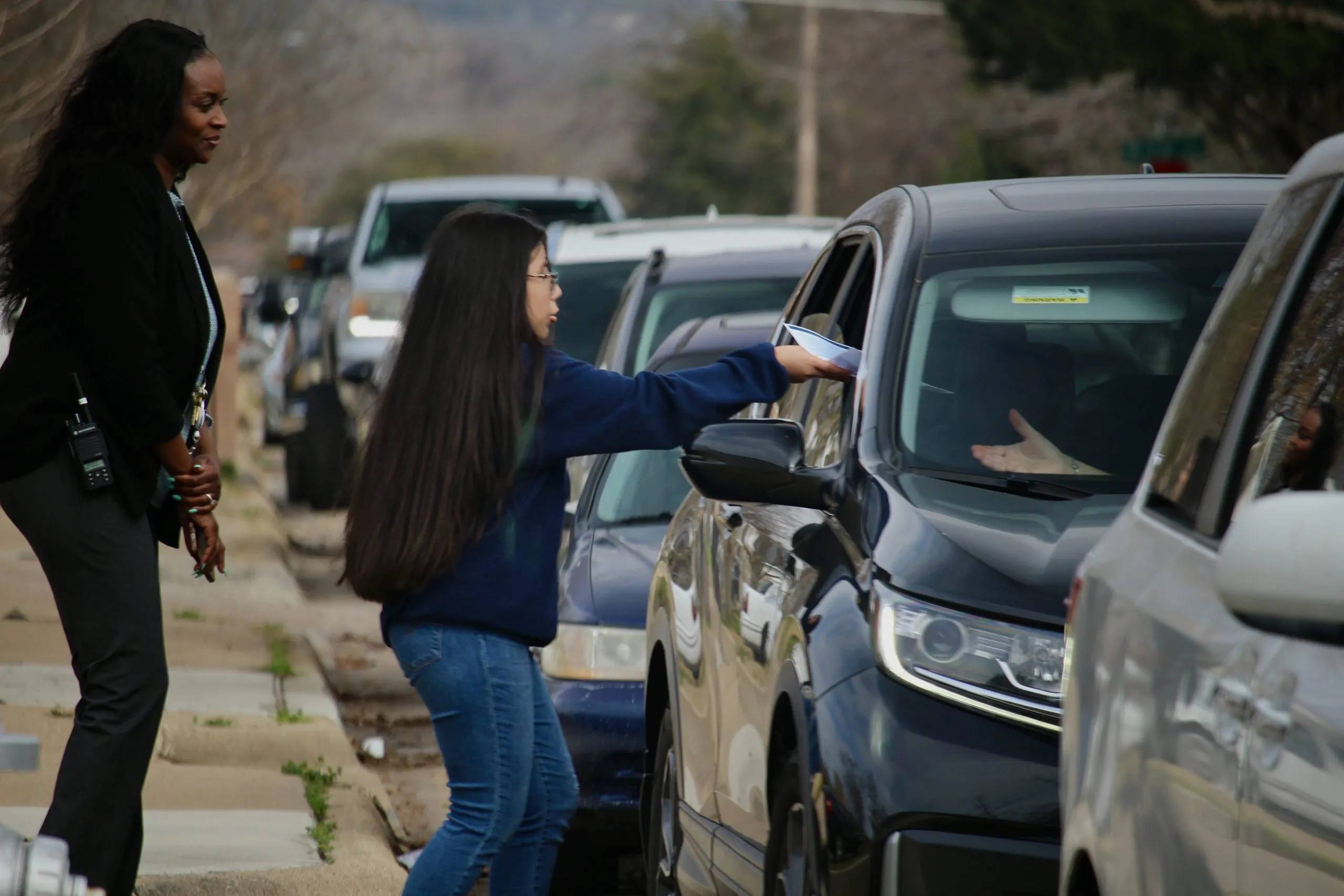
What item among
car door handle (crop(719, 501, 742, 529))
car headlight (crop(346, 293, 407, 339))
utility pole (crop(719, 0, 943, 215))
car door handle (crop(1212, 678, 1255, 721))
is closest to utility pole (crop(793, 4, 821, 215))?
utility pole (crop(719, 0, 943, 215))

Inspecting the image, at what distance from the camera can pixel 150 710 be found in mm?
4984

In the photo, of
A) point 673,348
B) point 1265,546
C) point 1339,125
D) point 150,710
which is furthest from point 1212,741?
point 1339,125

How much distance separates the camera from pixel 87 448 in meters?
4.85

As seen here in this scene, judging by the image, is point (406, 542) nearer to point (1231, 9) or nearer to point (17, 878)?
point (17, 878)

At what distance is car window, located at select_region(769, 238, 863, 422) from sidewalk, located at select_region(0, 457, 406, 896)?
1757 mm

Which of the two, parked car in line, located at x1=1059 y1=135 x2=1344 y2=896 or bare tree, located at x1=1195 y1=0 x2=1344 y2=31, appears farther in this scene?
bare tree, located at x1=1195 y1=0 x2=1344 y2=31

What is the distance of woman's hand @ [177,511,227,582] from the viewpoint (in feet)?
16.9

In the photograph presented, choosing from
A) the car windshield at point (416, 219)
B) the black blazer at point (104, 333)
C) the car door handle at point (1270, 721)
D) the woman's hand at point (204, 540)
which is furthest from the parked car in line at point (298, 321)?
the car door handle at point (1270, 721)

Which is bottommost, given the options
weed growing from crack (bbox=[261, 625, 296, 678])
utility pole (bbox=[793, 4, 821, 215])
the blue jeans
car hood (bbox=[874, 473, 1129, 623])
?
utility pole (bbox=[793, 4, 821, 215])

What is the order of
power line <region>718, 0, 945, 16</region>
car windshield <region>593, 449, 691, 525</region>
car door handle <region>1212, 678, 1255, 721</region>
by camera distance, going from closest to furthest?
car door handle <region>1212, 678, 1255, 721</region> < car windshield <region>593, 449, 691, 525</region> < power line <region>718, 0, 945, 16</region>

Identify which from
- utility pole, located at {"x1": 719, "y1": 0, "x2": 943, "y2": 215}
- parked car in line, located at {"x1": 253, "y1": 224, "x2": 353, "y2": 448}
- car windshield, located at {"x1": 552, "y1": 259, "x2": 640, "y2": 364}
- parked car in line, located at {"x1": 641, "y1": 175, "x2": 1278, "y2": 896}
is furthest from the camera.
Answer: utility pole, located at {"x1": 719, "y1": 0, "x2": 943, "y2": 215}

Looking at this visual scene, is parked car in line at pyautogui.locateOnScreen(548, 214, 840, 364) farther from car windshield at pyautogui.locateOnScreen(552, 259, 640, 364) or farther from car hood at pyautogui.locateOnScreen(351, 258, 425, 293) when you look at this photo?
car hood at pyautogui.locateOnScreen(351, 258, 425, 293)

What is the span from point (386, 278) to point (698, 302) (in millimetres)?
9004

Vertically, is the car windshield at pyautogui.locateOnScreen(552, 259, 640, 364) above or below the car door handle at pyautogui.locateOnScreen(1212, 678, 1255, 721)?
below
